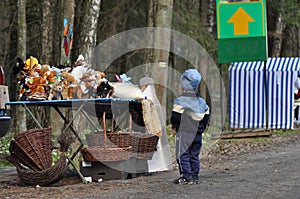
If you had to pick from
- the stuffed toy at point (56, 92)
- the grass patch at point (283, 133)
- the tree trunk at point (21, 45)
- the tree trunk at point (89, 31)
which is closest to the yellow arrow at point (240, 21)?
the grass patch at point (283, 133)

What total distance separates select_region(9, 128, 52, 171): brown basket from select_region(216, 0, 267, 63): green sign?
9861mm

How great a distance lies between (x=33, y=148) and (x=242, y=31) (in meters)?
10.3

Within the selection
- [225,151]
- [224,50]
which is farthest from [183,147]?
[224,50]

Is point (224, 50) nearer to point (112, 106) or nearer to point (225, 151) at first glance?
point (225, 151)

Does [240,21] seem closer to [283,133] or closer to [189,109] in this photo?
[283,133]

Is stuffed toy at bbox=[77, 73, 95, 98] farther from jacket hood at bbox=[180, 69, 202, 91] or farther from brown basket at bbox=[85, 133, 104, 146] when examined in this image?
jacket hood at bbox=[180, 69, 202, 91]

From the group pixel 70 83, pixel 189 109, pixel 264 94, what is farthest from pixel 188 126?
pixel 264 94

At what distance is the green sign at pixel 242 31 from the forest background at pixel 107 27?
1.75 metres

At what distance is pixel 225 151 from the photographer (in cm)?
1586

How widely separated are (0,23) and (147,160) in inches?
483

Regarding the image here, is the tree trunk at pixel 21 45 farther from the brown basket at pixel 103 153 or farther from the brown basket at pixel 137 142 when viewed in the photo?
the brown basket at pixel 103 153

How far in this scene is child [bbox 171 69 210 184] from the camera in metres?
10.3

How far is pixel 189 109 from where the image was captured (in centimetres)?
1036

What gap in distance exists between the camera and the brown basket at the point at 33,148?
1015cm
